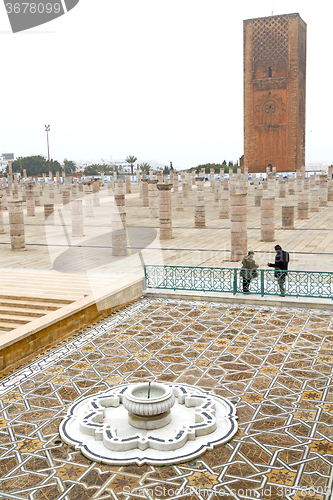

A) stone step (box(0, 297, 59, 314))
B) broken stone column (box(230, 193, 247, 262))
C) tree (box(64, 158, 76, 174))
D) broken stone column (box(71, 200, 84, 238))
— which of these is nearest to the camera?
stone step (box(0, 297, 59, 314))

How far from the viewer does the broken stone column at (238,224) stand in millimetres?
10570

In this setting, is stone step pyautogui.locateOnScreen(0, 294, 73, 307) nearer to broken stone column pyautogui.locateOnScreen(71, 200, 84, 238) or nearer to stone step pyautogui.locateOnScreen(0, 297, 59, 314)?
stone step pyautogui.locateOnScreen(0, 297, 59, 314)

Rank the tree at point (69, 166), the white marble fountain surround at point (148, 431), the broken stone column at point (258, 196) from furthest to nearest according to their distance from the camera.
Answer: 1. the tree at point (69, 166)
2. the broken stone column at point (258, 196)
3. the white marble fountain surround at point (148, 431)

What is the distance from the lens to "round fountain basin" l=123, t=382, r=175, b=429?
12.9 ft

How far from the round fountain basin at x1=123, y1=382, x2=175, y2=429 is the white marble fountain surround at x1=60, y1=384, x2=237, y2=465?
5 centimetres

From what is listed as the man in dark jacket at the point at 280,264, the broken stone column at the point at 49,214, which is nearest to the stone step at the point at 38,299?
the man in dark jacket at the point at 280,264

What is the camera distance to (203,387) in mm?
4793

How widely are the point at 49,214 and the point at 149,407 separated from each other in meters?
14.9

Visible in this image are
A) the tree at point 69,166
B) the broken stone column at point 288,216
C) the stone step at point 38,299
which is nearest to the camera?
the stone step at point 38,299

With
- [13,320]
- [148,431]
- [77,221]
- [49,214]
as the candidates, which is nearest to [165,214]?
[77,221]

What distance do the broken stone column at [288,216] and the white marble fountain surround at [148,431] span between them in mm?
10723

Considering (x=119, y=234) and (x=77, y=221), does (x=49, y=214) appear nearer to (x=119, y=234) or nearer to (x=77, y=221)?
(x=77, y=221)

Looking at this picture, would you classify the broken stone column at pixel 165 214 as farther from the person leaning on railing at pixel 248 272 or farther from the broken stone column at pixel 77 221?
the person leaning on railing at pixel 248 272

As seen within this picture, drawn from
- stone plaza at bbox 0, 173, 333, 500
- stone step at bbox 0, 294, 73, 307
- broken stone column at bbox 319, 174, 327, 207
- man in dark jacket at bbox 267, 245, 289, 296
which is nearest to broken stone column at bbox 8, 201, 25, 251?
stone plaza at bbox 0, 173, 333, 500
